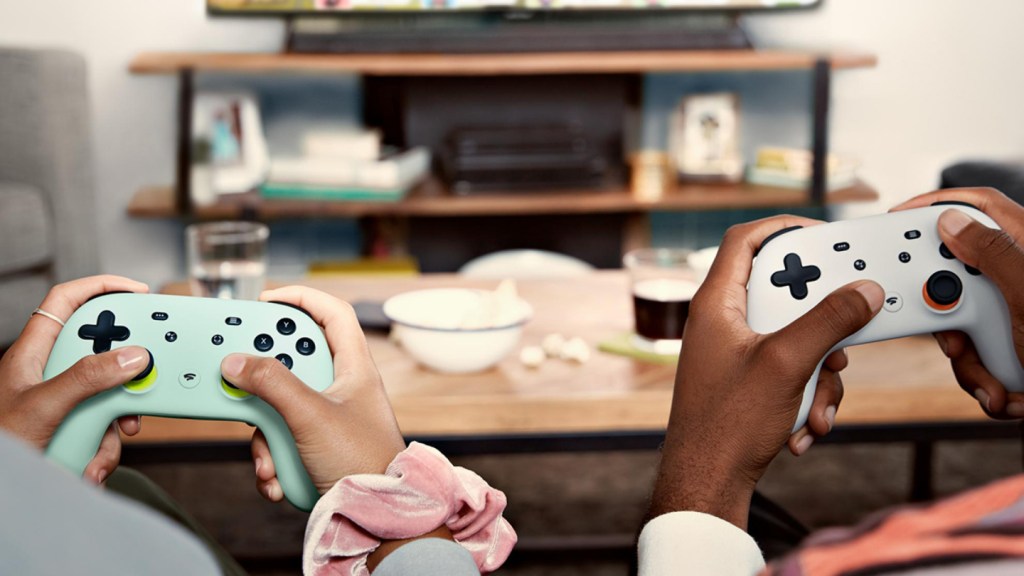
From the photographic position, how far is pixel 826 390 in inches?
22.8

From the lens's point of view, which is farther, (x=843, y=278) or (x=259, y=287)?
(x=259, y=287)

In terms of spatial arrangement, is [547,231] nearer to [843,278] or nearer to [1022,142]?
[1022,142]

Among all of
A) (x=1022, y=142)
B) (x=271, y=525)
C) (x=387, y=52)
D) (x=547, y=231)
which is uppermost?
(x=387, y=52)

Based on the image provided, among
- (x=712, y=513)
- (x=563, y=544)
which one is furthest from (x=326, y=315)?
(x=563, y=544)

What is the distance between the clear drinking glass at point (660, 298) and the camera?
3.55ft

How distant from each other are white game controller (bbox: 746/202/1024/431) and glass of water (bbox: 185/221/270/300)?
0.76m

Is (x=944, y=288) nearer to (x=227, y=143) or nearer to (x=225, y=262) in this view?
(x=225, y=262)

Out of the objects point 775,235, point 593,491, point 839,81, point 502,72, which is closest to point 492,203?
point 502,72

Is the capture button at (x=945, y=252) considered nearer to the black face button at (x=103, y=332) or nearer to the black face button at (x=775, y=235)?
the black face button at (x=775, y=235)

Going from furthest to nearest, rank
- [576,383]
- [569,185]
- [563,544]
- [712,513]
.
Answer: [569,185] → [563,544] → [576,383] → [712,513]

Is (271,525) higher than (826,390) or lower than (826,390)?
lower

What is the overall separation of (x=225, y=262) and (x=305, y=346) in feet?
2.41

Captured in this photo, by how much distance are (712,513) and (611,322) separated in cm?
70

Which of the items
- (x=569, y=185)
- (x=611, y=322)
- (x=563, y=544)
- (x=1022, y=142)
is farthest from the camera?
(x=1022, y=142)
